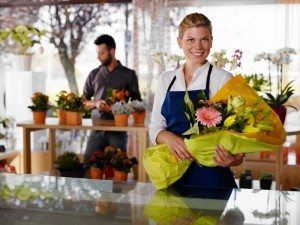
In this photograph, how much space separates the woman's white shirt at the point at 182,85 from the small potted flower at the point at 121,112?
171cm

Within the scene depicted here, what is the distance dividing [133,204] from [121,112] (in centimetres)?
213

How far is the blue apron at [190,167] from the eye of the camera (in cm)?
151

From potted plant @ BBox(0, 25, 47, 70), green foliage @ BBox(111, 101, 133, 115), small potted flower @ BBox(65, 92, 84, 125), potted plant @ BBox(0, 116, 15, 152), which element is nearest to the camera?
green foliage @ BBox(111, 101, 133, 115)

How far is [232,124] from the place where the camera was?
3.99ft

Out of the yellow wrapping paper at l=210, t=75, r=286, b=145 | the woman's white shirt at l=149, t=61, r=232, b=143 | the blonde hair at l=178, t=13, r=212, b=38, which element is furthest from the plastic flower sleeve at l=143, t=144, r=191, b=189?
the blonde hair at l=178, t=13, r=212, b=38

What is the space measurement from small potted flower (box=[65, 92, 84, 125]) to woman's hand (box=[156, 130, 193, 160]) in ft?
6.65

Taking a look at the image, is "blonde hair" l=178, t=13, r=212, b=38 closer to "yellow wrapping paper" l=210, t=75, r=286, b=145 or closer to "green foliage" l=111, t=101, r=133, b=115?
"yellow wrapping paper" l=210, t=75, r=286, b=145

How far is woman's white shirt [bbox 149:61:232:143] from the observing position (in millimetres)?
1562

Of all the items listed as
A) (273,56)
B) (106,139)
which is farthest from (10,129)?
(273,56)

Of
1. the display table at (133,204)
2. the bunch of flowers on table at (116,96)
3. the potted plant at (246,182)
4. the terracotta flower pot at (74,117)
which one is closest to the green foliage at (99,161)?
the terracotta flower pot at (74,117)

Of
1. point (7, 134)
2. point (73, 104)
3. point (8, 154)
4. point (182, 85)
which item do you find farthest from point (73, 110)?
point (182, 85)

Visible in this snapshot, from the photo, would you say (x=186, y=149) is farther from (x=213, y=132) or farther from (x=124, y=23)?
(x=124, y=23)

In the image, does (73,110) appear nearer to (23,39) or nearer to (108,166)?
(108,166)

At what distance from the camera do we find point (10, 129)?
16.4 ft
